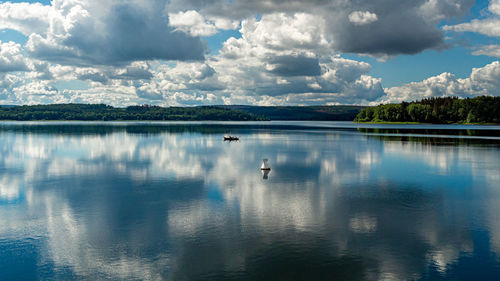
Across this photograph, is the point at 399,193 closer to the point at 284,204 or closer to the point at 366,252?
the point at 284,204

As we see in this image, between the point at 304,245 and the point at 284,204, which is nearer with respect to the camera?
the point at 304,245

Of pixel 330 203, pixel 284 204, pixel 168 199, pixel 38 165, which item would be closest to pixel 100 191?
pixel 168 199

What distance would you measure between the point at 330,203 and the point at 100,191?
22.3 meters

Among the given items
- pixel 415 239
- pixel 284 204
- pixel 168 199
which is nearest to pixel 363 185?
pixel 284 204

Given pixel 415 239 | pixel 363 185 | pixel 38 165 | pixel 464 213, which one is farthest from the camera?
pixel 38 165

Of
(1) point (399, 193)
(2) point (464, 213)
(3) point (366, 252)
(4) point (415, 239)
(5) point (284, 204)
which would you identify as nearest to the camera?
(3) point (366, 252)

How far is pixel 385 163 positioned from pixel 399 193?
23.9m

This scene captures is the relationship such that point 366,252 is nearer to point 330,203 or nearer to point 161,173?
point 330,203

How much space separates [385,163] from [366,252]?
1641 inches

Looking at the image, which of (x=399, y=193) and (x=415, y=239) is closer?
(x=415, y=239)

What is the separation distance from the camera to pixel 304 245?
21406 millimetres

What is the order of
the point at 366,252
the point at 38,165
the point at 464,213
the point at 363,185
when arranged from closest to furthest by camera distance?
the point at 366,252, the point at 464,213, the point at 363,185, the point at 38,165

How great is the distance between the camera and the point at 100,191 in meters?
37.6

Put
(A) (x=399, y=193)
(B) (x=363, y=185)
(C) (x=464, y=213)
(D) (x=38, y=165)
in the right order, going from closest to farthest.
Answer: (C) (x=464, y=213), (A) (x=399, y=193), (B) (x=363, y=185), (D) (x=38, y=165)
